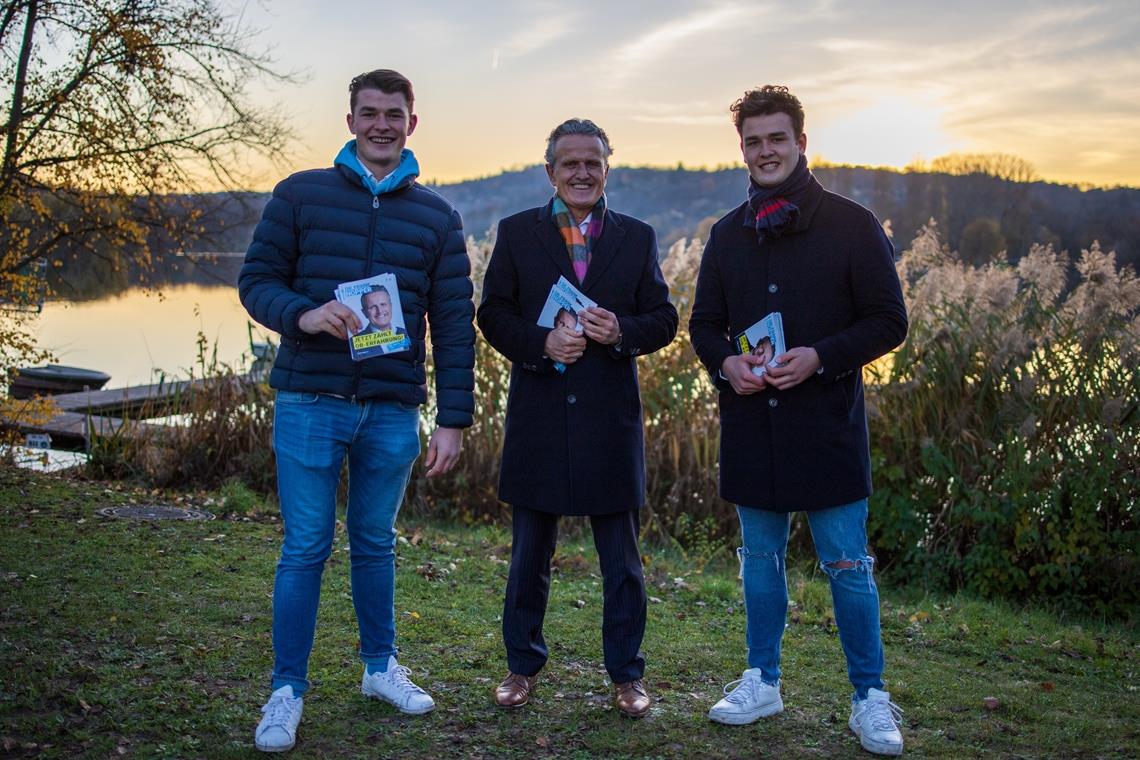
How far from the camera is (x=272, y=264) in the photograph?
3.43 meters

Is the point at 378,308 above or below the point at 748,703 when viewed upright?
above

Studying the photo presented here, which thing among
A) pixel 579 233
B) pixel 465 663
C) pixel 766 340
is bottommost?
pixel 465 663

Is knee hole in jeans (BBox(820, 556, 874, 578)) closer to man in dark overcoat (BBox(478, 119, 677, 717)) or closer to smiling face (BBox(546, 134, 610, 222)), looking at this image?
man in dark overcoat (BBox(478, 119, 677, 717))

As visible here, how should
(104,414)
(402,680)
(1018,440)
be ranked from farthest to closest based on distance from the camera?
(104,414)
(1018,440)
(402,680)

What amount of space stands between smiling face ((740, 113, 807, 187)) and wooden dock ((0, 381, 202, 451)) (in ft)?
21.0

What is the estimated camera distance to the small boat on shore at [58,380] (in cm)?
1644

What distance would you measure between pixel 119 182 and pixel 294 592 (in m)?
8.03

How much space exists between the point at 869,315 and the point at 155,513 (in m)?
5.08

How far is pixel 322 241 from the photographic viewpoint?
340 cm

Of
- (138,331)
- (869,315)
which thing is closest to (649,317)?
(869,315)

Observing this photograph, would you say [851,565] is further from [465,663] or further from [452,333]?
[465,663]

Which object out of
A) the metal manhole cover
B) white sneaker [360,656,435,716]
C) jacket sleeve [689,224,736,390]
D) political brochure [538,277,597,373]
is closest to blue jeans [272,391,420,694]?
white sneaker [360,656,435,716]

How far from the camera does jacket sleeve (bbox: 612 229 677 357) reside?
356cm

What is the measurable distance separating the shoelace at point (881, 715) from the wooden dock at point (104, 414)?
667 centimetres
